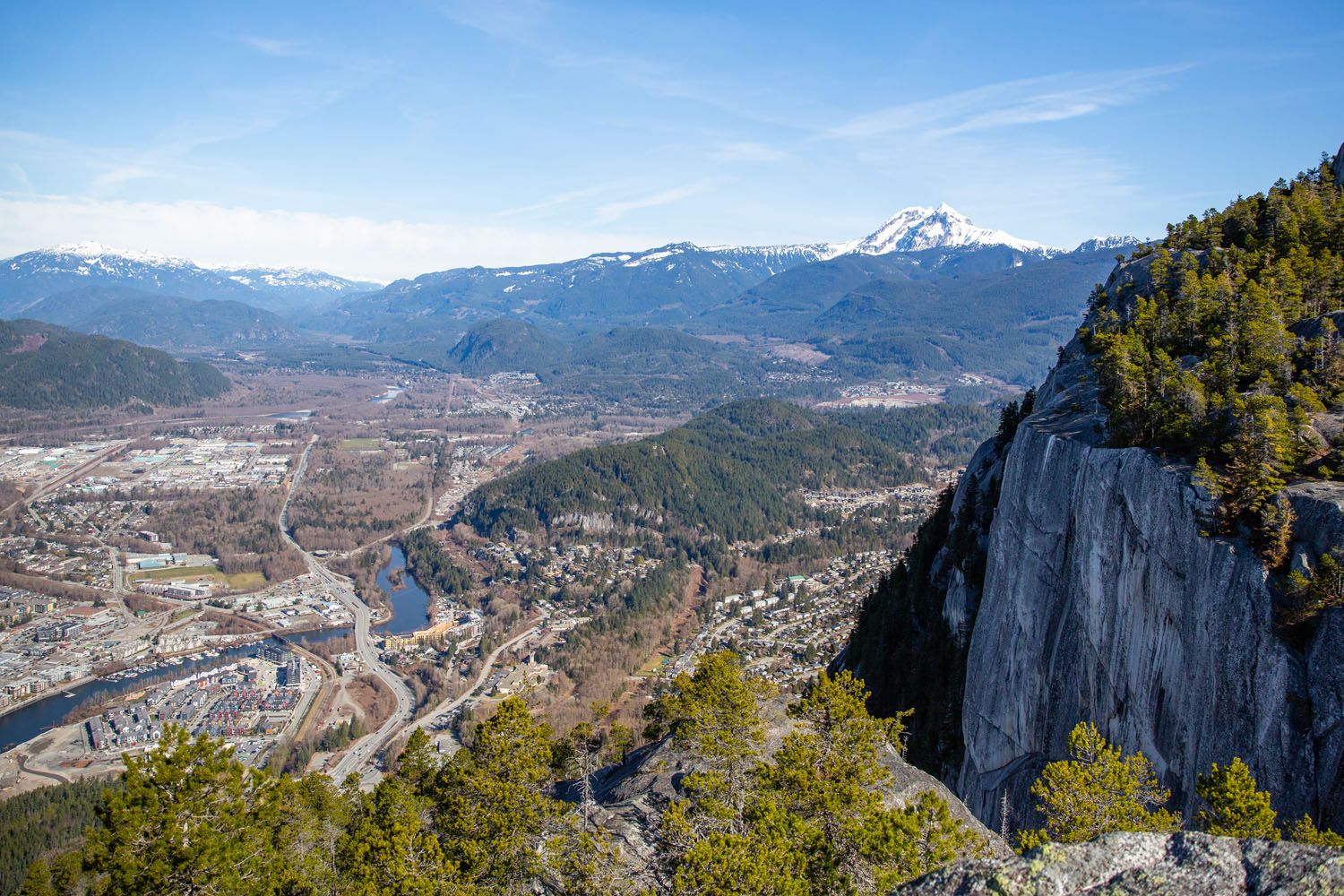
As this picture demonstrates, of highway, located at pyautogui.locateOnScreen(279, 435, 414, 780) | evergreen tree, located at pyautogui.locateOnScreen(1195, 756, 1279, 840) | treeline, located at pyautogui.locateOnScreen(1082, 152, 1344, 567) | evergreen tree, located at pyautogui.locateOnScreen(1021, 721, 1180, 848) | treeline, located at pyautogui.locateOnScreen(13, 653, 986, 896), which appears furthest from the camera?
highway, located at pyautogui.locateOnScreen(279, 435, 414, 780)

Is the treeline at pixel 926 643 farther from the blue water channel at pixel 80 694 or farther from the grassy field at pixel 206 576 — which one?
the grassy field at pixel 206 576

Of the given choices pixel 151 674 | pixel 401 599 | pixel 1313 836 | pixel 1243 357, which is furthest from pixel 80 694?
pixel 1243 357

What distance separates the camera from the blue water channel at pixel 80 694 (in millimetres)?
67688

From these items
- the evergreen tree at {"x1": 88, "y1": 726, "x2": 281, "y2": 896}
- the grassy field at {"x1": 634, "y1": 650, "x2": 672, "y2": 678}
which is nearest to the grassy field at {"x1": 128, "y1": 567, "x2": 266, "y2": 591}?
the grassy field at {"x1": 634, "y1": 650, "x2": 672, "y2": 678}

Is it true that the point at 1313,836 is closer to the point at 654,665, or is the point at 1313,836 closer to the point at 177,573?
the point at 654,665

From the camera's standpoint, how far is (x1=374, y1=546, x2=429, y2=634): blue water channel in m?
92.1

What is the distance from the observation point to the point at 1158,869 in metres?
11.5

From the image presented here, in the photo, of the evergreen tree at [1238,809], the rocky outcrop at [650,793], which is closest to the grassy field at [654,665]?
the rocky outcrop at [650,793]

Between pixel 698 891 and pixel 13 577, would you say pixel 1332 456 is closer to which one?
pixel 698 891

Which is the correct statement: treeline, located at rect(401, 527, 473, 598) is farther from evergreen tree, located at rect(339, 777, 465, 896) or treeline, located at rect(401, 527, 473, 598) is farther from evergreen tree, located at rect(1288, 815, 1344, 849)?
evergreen tree, located at rect(1288, 815, 1344, 849)

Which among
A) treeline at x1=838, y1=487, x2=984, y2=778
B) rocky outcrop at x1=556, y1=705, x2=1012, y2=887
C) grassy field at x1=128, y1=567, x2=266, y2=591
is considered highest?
rocky outcrop at x1=556, y1=705, x2=1012, y2=887

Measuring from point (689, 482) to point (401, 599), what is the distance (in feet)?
197

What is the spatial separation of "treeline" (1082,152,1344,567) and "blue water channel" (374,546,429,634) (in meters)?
74.6

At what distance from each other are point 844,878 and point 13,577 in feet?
401
